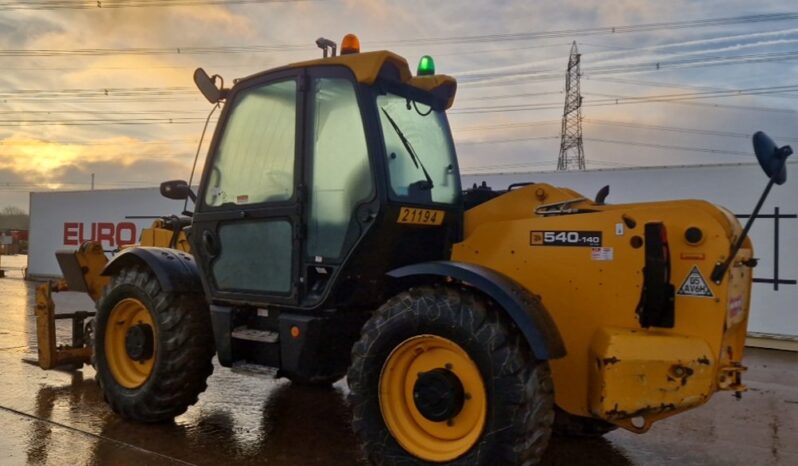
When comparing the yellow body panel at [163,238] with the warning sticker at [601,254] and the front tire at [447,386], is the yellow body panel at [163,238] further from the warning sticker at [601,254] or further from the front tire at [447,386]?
the warning sticker at [601,254]

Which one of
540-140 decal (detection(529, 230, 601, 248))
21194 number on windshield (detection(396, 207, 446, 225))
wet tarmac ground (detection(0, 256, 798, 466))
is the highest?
21194 number on windshield (detection(396, 207, 446, 225))

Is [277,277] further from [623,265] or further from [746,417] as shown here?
[746,417]

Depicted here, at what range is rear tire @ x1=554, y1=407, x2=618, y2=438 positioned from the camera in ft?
15.5

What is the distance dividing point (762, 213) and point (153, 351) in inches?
327

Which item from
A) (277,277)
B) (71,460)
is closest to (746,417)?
(277,277)

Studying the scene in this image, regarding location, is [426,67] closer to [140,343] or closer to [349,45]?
[349,45]

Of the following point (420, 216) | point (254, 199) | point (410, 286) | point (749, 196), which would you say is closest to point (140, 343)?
point (254, 199)

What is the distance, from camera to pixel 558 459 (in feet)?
14.6

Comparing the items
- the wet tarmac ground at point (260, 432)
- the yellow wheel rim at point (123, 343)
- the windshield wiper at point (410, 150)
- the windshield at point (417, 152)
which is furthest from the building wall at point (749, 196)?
the yellow wheel rim at point (123, 343)

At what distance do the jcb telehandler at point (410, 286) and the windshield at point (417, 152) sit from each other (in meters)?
0.02

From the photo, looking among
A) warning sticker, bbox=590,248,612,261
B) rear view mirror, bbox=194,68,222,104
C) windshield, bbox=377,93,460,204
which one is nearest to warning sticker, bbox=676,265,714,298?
warning sticker, bbox=590,248,612,261

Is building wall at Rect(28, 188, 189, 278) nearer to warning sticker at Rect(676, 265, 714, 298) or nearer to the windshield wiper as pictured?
the windshield wiper

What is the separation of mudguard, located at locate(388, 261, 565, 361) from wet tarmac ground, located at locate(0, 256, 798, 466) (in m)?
1.35

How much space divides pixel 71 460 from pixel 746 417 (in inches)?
208
